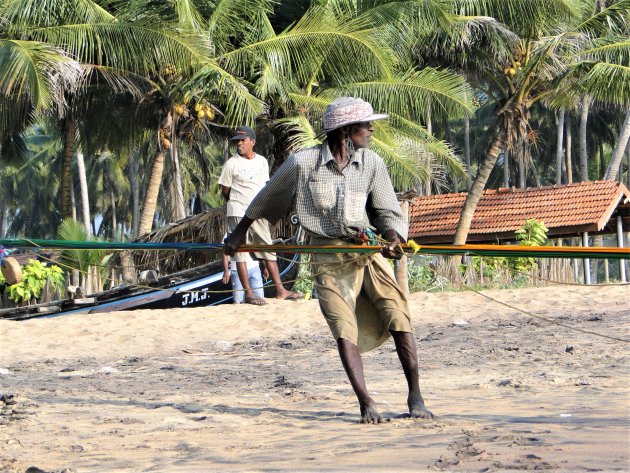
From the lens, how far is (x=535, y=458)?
13.9 feet

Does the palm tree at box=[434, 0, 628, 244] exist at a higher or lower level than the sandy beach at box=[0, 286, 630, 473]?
higher

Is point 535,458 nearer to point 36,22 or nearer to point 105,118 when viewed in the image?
point 36,22

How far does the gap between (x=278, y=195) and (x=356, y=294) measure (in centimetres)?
69

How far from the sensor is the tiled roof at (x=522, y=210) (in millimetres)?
24859

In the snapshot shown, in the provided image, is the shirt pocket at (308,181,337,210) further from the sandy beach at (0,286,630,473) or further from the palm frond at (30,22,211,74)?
the palm frond at (30,22,211,74)

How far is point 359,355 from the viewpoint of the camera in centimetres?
570

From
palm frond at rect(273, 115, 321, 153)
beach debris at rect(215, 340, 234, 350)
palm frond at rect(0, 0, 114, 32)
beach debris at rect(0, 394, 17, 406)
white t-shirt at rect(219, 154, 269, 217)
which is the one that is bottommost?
beach debris at rect(0, 394, 17, 406)

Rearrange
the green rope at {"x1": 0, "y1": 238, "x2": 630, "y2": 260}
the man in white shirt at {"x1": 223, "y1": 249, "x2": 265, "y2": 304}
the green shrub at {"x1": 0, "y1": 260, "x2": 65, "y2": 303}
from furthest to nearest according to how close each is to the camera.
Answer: the green shrub at {"x1": 0, "y1": 260, "x2": 65, "y2": 303} → the man in white shirt at {"x1": 223, "y1": 249, "x2": 265, "y2": 304} → the green rope at {"x1": 0, "y1": 238, "x2": 630, "y2": 260}

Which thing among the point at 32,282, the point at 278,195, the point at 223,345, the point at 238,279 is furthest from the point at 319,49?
the point at 278,195

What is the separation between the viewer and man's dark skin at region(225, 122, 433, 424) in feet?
18.2

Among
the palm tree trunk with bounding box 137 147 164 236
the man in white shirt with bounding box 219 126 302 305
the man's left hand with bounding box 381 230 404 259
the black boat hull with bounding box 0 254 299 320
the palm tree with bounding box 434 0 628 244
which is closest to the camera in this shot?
the man's left hand with bounding box 381 230 404 259

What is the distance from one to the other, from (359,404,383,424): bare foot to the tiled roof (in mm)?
19190

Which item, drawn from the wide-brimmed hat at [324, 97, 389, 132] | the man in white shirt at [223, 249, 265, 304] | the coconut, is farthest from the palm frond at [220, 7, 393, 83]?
the wide-brimmed hat at [324, 97, 389, 132]

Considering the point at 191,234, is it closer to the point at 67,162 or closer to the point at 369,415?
the point at 67,162
